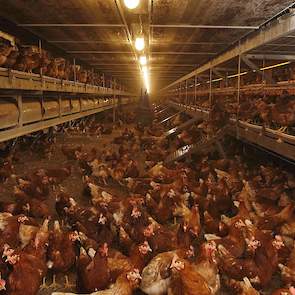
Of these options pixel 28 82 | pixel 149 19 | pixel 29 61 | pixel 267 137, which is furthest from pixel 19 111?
pixel 267 137

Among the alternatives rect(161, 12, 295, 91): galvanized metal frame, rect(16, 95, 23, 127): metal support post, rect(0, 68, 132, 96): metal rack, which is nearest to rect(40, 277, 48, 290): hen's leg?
rect(0, 68, 132, 96): metal rack

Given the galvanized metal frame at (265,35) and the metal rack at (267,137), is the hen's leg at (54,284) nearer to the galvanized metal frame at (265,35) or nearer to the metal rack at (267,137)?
the metal rack at (267,137)

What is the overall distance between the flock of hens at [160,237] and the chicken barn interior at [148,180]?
1 cm

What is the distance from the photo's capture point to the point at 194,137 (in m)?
7.76

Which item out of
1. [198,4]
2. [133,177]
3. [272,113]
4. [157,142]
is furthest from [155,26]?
[157,142]

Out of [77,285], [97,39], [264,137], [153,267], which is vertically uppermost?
[97,39]

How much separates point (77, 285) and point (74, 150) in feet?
15.2

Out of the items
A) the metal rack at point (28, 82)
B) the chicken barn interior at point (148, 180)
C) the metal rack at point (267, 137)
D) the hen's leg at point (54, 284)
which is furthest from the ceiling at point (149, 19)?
the hen's leg at point (54, 284)

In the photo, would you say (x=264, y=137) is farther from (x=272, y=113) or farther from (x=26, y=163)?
(x=26, y=163)

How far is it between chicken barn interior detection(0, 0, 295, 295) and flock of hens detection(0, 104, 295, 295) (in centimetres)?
1

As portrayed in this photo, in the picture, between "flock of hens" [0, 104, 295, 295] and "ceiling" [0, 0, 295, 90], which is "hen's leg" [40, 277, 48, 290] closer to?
"flock of hens" [0, 104, 295, 295]

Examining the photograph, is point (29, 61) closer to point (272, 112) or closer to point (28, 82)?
point (28, 82)

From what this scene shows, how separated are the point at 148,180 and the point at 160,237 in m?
1.92

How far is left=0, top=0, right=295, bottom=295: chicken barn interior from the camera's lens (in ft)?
8.35
